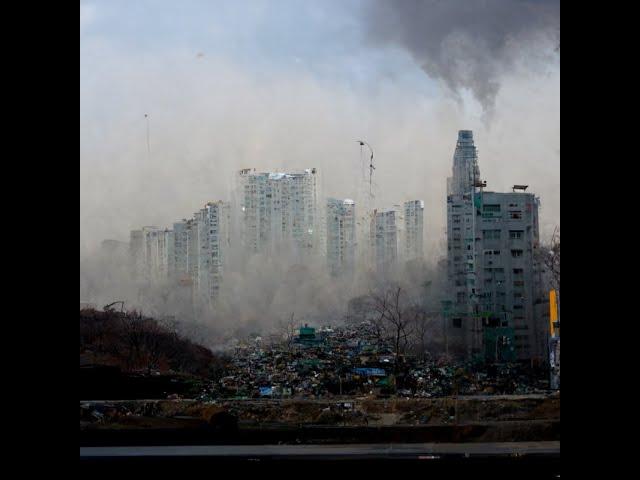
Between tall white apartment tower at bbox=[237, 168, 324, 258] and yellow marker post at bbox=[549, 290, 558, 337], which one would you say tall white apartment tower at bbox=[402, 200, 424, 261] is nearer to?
tall white apartment tower at bbox=[237, 168, 324, 258]

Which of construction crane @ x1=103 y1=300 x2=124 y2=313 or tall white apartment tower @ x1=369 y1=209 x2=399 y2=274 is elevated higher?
tall white apartment tower @ x1=369 y1=209 x2=399 y2=274

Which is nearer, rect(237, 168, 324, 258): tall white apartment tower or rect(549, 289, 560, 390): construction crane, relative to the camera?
rect(549, 289, 560, 390): construction crane

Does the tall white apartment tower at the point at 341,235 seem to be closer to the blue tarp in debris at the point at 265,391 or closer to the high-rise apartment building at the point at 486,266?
the high-rise apartment building at the point at 486,266

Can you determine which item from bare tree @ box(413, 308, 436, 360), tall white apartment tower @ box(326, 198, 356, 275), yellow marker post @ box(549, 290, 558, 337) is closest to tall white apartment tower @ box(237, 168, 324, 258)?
tall white apartment tower @ box(326, 198, 356, 275)

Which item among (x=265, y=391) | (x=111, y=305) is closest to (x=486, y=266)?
(x=265, y=391)

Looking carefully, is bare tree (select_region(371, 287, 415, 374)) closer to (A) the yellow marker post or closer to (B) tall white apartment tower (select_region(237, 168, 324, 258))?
(B) tall white apartment tower (select_region(237, 168, 324, 258))

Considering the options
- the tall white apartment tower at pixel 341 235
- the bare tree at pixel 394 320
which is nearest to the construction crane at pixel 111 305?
the tall white apartment tower at pixel 341 235

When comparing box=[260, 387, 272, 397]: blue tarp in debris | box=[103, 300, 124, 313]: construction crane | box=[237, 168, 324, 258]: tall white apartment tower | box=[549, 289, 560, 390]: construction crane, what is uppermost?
box=[237, 168, 324, 258]: tall white apartment tower
